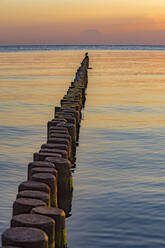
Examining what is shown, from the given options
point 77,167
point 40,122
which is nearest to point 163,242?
point 77,167

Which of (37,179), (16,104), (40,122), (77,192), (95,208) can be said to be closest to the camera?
(37,179)

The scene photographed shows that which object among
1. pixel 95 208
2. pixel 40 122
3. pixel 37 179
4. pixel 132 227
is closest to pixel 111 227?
pixel 132 227

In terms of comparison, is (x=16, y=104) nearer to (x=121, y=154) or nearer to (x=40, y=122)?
(x=40, y=122)

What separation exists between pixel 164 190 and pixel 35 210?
3.78 m

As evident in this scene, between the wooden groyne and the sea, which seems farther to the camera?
the sea

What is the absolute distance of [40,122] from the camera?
48.4 feet

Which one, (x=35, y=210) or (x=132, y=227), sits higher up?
(x=35, y=210)

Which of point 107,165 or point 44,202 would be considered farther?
point 107,165

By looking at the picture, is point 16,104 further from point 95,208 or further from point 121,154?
point 95,208

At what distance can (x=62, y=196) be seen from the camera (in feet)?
21.5

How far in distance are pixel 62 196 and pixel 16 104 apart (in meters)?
12.7

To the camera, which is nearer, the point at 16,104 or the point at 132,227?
the point at 132,227

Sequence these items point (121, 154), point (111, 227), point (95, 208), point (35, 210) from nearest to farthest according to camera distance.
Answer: point (35, 210) → point (111, 227) → point (95, 208) → point (121, 154)

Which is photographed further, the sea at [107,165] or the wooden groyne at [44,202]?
the sea at [107,165]
